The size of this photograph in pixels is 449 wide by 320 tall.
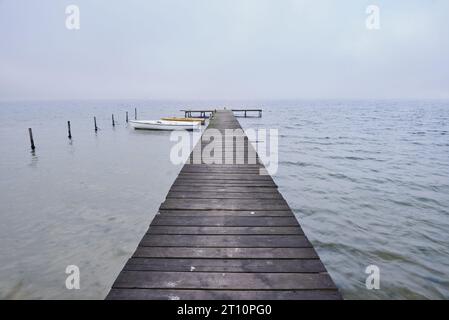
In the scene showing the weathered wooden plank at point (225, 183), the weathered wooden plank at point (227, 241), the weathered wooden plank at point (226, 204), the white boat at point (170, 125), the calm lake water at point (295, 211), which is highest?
the white boat at point (170, 125)

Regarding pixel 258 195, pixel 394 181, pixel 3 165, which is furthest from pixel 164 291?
pixel 3 165

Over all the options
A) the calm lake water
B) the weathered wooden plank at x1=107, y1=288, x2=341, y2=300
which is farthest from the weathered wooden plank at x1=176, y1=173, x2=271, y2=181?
the weathered wooden plank at x1=107, y1=288, x2=341, y2=300

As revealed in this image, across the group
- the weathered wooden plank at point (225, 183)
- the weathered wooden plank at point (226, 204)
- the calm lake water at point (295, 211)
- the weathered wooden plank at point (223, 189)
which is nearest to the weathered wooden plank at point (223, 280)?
the weathered wooden plank at point (226, 204)

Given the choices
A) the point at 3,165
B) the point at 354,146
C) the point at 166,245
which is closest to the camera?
the point at 166,245

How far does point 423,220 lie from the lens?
26.1ft

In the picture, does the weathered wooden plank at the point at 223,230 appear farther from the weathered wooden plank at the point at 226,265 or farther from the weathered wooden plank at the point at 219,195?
the weathered wooden plank at the point at 219,195

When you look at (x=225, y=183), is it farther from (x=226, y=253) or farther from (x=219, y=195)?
(x=226, y=253)

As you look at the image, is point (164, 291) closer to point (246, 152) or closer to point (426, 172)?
point (246, 152)

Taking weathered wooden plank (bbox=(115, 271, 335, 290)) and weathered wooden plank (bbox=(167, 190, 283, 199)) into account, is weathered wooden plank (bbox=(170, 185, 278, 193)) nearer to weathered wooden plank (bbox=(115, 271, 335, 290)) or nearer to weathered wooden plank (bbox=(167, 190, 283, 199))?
weathered wooden plank (bbox=(167, 190, 283, 199))

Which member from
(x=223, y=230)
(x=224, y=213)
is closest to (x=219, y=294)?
(x=223, y=230)

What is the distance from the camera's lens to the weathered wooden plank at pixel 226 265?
317cm

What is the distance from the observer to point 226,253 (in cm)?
356

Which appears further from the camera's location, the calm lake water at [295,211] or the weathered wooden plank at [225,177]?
the weathered wooden plank at [225,177]
